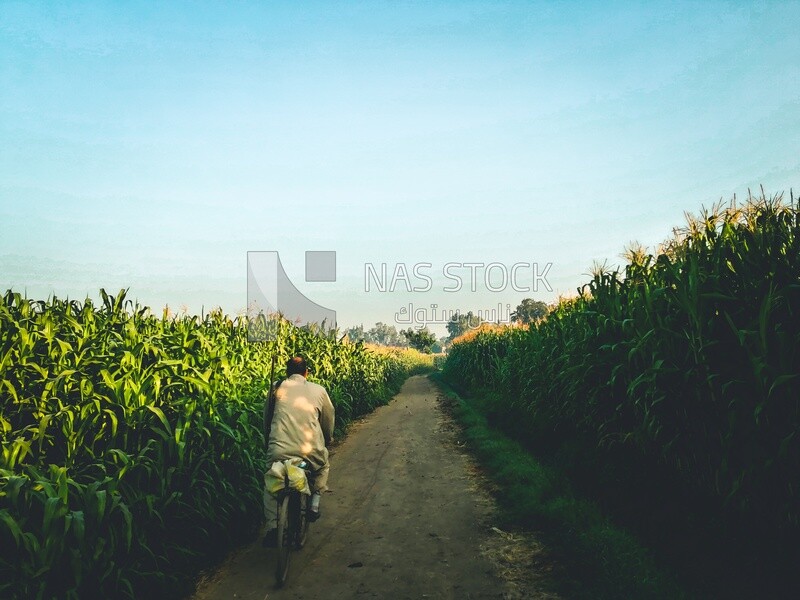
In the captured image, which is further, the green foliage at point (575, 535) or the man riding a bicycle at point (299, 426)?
the man riding a bicycle at point (299, 426)

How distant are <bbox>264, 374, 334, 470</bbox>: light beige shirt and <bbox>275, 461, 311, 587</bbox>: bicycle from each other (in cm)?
17

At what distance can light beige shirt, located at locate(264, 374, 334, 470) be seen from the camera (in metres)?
5.10

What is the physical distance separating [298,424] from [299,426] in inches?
1.0

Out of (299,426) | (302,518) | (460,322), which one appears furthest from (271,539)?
(460,322)

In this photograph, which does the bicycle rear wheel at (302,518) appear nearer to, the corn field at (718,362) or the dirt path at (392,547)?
the dirt path at (392,547)

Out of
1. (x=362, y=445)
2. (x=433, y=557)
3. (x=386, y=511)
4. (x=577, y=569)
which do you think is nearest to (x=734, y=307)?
(x=577, y=569)

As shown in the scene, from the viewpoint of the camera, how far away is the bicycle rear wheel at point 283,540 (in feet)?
14.7

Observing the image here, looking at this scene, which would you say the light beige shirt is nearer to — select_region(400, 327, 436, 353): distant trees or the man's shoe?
the man's shoe

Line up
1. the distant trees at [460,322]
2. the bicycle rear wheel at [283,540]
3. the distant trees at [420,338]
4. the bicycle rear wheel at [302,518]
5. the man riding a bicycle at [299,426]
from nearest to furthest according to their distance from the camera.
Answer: the bicycle rear wheel at [283,540] < the bicycle rear wheel at [302,518] < the man riding a bicycle at [299,426] < the distant trees at [420,338] < the distant trees at [460,322]

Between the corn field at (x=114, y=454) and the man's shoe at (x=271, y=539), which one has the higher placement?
the corn field at (x=114, y=454)

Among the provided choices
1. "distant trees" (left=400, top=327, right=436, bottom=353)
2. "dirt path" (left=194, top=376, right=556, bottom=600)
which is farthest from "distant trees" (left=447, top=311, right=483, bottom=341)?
"dirt path" (left=194, top=376, right=556, bottom=600)

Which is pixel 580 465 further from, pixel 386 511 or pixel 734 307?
pixel 734 307

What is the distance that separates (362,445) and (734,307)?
9181mm

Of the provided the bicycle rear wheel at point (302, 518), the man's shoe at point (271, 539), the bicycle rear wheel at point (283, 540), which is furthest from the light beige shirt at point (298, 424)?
the man's shoe at point (271, 539)
